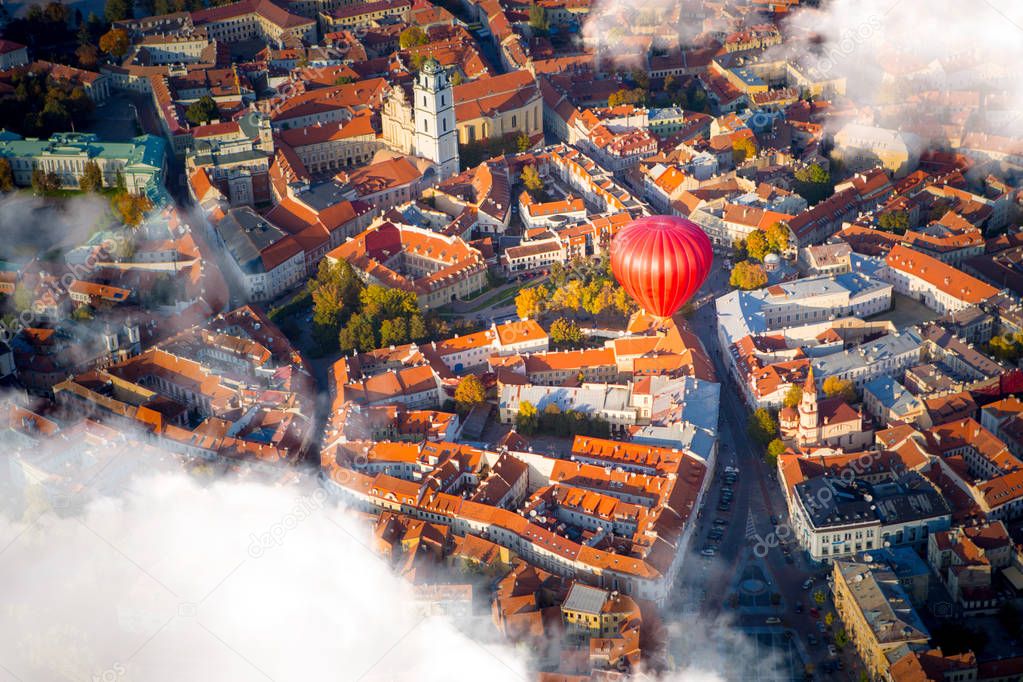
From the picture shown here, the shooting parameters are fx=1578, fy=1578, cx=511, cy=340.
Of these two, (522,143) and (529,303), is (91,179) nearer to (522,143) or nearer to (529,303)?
(522,143)

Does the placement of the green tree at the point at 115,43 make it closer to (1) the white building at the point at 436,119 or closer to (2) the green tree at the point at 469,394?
(1) the white building at the point at 436,119

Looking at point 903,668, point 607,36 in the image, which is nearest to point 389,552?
point 903,668

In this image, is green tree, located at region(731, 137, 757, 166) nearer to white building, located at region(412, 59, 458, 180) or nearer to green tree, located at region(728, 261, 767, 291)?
green tree, located at region(728, 261, 767, 291)

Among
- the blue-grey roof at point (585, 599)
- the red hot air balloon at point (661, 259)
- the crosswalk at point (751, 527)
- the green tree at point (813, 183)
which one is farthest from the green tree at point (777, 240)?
the blue-grey roof at point (585, 599)

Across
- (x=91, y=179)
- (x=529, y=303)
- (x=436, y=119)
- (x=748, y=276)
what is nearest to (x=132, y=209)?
(x=91, y=179)

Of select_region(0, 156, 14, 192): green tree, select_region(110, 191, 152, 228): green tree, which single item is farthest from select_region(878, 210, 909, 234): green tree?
select_region(0, 156, 14, 192): green tree
